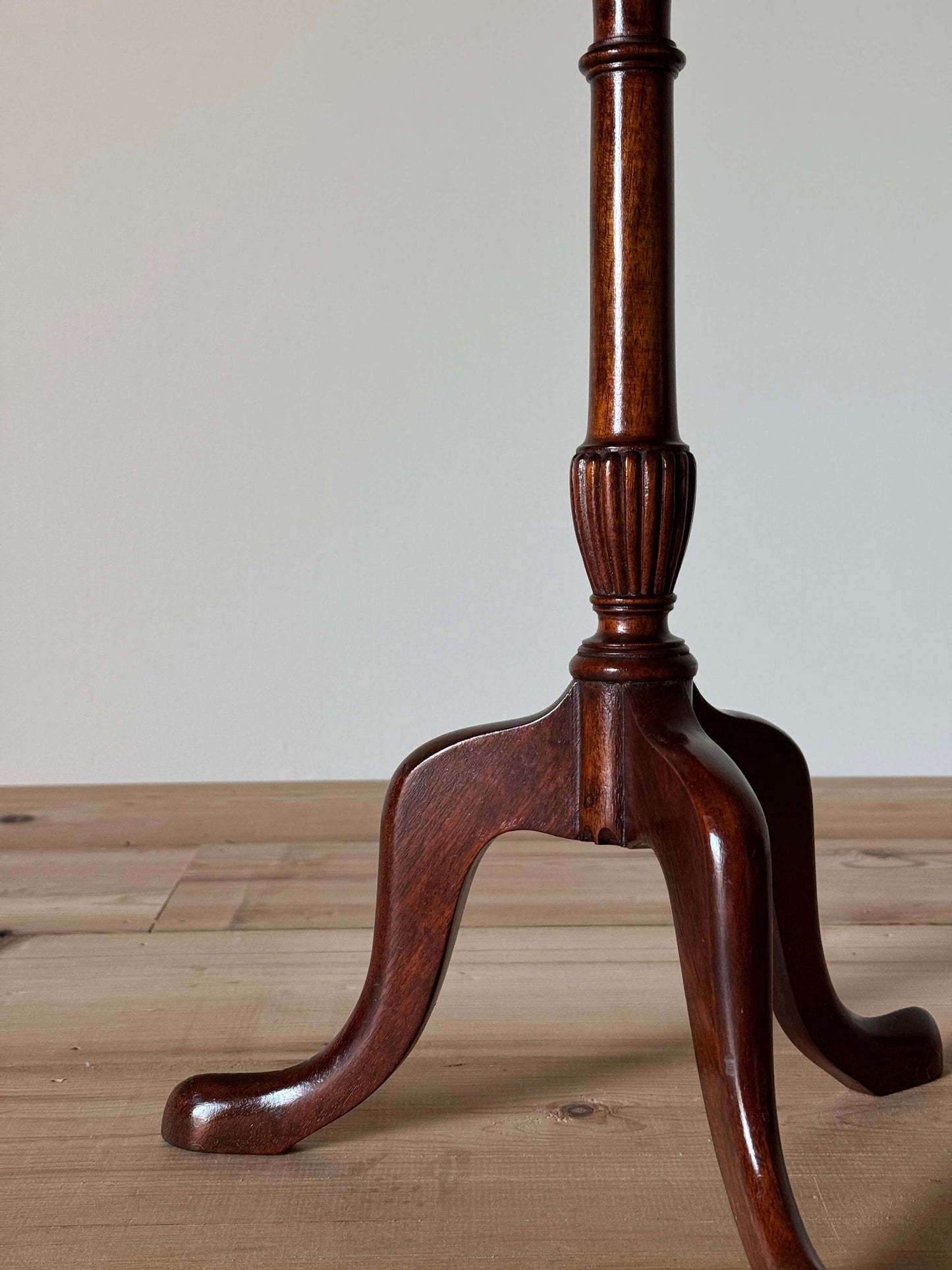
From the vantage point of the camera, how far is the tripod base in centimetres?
59

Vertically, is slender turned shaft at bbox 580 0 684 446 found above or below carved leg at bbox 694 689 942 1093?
above

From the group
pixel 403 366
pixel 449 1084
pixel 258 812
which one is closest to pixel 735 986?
pixel 449 1084

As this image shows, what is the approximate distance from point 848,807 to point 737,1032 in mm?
1031

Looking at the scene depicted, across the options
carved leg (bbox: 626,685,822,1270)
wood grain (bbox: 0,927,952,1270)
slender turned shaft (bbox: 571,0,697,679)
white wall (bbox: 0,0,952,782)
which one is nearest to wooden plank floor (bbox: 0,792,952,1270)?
wood grain (bbox: 0,927,952,1270)

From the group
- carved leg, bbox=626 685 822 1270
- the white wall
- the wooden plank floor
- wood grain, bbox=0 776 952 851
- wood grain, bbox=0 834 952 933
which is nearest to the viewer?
carved leg, bbox=626 685 822 1270

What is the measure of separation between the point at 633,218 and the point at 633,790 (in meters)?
0.29

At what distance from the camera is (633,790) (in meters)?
0.69

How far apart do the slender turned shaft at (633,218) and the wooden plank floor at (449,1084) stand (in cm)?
40

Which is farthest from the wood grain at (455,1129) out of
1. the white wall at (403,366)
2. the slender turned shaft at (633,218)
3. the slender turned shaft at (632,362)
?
the white wall at (403,366)

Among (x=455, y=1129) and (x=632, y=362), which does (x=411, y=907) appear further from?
(x=632, y=362)

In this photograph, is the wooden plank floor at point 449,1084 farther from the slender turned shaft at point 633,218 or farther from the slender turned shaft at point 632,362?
the slender turned shaft at point 633,218

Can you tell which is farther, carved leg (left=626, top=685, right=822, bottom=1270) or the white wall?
the white wall

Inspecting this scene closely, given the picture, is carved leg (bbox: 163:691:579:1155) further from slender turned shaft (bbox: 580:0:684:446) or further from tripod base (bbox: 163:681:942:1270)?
slender turned shaft (bbox: 580:0:684:446)

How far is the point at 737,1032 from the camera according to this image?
594 millimetres
